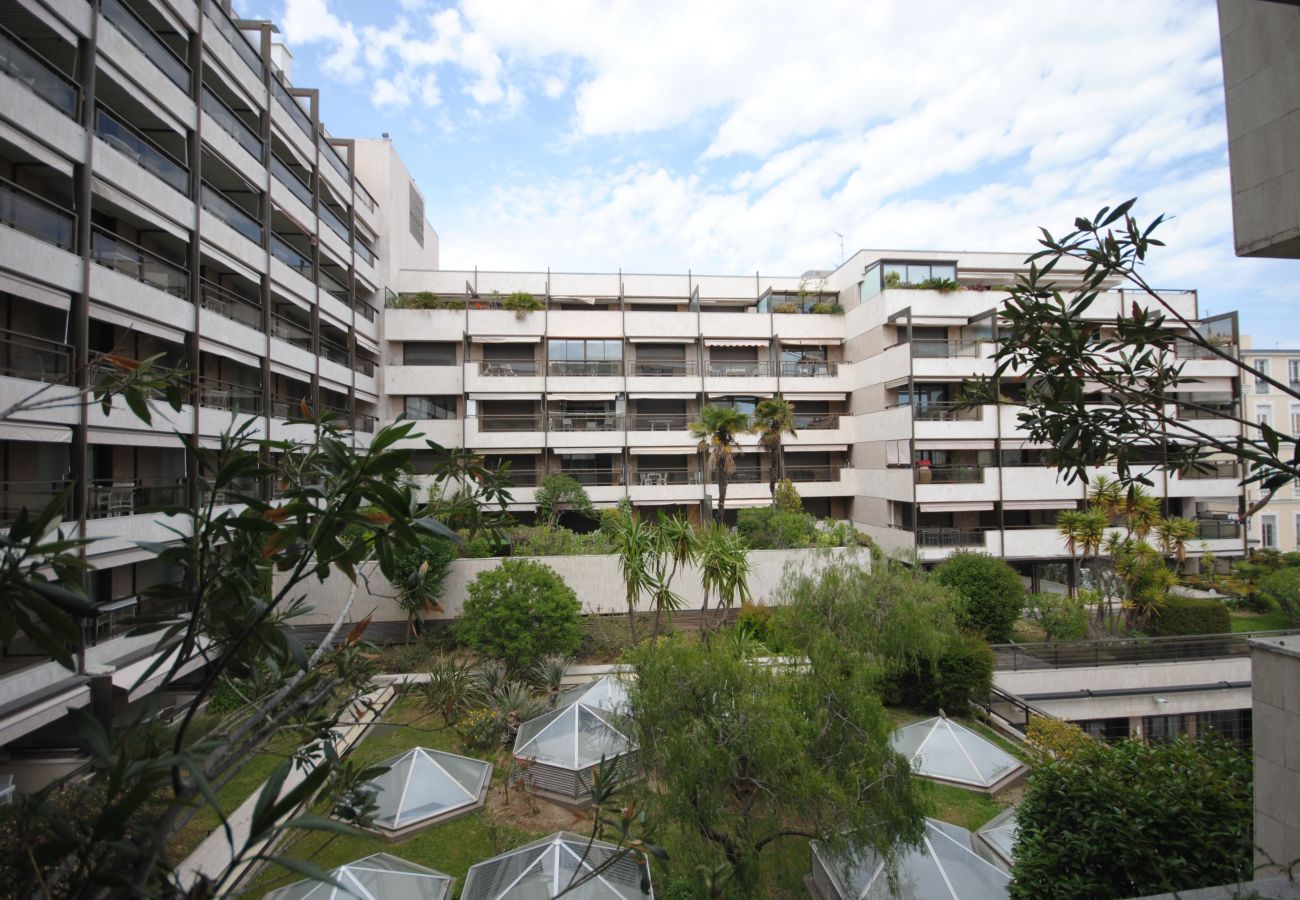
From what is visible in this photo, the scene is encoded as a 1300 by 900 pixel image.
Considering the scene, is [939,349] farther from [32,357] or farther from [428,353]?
[32,357]

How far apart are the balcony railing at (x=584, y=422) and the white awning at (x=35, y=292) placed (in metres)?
18.9

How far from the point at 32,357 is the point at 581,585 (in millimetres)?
14067

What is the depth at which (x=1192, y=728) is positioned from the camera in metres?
17.0

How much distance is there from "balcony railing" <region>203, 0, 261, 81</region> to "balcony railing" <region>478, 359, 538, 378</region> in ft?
43.9

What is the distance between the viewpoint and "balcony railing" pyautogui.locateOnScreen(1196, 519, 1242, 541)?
85.6 feet

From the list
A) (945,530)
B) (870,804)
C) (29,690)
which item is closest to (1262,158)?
(870,804)

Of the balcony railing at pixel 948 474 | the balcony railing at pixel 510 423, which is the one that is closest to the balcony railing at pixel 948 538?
the balcony railing at pixel 948 474

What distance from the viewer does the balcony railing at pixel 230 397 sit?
1562 centimetres

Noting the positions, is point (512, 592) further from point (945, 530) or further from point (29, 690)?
point (945, 530)

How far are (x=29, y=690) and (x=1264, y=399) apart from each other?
49724 millimetres

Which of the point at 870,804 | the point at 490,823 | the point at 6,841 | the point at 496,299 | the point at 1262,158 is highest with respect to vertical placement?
the point at 496,299

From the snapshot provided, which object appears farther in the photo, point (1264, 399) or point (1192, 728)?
point (1264, 399)

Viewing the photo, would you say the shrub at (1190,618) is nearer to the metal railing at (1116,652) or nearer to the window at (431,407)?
the metal railing at (1116,652)

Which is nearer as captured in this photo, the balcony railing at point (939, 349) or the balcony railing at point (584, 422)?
the balcony railing at point (939, 349)
